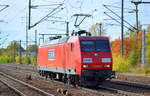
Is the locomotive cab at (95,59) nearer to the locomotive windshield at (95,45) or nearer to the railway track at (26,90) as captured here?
the locomotive windshield at (95,45)

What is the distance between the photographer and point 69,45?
25609 millimetres

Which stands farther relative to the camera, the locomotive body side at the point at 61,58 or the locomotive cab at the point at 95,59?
the locomotive body side at the point at 61,58

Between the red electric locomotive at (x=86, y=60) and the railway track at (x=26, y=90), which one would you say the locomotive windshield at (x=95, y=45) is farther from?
the railway track at (x=26, y=90)

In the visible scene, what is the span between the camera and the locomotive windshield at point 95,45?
955 inches

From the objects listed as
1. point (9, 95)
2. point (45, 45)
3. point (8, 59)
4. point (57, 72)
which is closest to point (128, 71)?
point (45, 45)

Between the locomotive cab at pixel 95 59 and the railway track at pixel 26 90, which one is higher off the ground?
the locomotive cab at pixel 95 59

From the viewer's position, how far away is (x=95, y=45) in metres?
24.6

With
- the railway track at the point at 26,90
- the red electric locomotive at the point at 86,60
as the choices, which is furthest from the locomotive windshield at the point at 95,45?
the railway track at the point at 26,90

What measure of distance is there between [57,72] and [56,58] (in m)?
1.03

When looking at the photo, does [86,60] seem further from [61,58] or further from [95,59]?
[61,58]

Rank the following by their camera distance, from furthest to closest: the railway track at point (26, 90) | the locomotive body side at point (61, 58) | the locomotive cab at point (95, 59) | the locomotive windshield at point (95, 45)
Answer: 1. the locomotive body side at point (61, 58)
2. the locomotive windshield at point (95, 45)
3. the locomotive cab at point (95, 59)
4. the railway track at point (26, 90)

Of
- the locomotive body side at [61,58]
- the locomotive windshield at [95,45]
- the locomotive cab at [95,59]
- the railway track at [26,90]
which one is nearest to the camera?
the railway track at [26,90]

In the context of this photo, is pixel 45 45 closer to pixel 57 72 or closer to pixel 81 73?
pixel 57 72

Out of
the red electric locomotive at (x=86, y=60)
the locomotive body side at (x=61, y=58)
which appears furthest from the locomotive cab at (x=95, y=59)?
the locomotive body side at (x=61, y=58)
